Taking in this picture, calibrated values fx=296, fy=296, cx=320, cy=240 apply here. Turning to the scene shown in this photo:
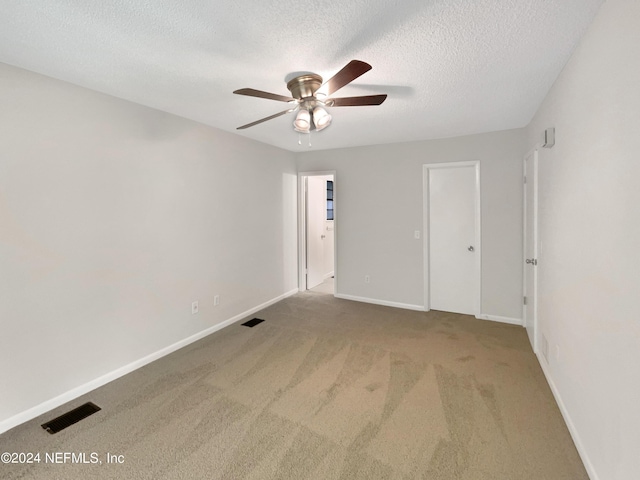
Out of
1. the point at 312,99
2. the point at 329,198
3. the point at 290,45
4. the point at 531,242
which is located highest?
the point at 290,45

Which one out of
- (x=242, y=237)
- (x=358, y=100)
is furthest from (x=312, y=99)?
(x=242, y=237)

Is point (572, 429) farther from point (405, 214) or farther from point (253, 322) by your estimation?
point (253, 322)

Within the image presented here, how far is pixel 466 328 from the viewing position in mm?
3559

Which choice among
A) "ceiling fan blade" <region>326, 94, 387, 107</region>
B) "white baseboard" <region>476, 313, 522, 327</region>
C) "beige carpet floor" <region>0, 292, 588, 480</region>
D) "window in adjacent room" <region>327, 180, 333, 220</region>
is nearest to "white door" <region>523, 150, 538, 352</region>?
"white baseboard" <region>476, 313, 522, 327</region>

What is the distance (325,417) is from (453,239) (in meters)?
2.95

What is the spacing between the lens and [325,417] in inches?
80.1

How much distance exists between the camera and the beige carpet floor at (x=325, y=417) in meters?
1.64

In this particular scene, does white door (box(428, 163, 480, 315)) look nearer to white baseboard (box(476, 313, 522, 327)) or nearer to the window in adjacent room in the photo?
white baseboard (box(476, 313, 522, 327))

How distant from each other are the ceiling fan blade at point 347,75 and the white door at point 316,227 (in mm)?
3388

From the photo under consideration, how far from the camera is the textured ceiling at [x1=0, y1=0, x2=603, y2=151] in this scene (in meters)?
1.44

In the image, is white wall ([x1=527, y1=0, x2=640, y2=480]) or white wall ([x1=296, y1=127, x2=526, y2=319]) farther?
white wall ([x1=296, y1=127, x2=526, y2=319])

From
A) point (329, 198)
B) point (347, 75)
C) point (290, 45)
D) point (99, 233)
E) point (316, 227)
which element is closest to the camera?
point (347, 75)

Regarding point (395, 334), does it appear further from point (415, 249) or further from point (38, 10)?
point (38, 10)

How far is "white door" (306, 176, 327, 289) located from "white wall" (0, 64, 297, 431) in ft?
5.73
